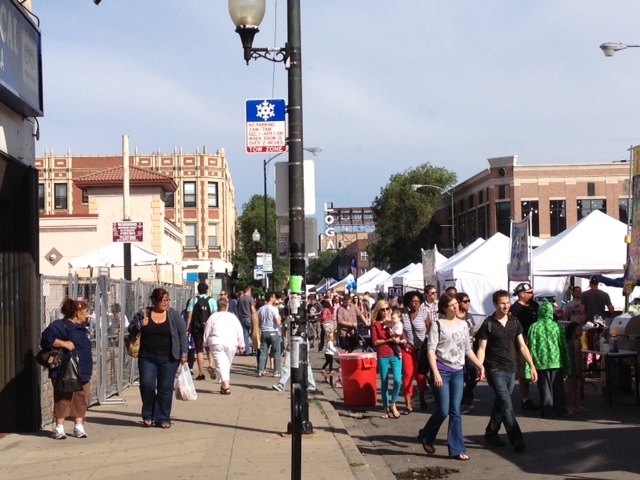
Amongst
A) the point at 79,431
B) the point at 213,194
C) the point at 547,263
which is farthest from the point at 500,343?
the point at 213,194

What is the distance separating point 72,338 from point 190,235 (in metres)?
62.0

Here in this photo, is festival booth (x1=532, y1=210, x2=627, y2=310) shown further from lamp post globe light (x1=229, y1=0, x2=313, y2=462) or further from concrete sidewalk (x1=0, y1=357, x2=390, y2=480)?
lamp post globe light (x1=229, y1=0, x2=313, y2=462)

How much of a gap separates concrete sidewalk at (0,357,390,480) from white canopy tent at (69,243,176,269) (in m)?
10.2

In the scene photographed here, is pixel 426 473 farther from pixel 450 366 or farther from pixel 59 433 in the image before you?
pixel 59 433

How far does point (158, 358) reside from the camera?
12258 millimetres

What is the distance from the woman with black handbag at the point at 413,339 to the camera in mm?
14344

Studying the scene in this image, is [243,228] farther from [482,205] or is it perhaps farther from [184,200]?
[482,205]

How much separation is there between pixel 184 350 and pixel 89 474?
3562mm

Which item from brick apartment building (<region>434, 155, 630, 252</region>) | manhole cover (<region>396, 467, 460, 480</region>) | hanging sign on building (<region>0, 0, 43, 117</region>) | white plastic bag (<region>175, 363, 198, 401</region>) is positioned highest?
brick apartment building (<region>434, 155, 630, 252</region>)

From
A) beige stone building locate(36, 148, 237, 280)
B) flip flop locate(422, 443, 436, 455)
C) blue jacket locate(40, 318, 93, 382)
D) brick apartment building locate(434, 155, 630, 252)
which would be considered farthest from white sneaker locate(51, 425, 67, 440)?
brick apartment building locate(434, 155, 630, 252)

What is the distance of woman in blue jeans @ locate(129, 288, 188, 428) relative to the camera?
1227 cm

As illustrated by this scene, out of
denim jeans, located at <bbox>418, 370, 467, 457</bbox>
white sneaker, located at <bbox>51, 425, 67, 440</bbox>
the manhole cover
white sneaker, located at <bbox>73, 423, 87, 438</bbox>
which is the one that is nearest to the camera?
the manhole cover

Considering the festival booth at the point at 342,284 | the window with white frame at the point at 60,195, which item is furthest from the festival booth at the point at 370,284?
the window with white frame at the point at 60,195

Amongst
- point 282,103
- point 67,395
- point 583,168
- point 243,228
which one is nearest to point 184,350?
point 67,395
